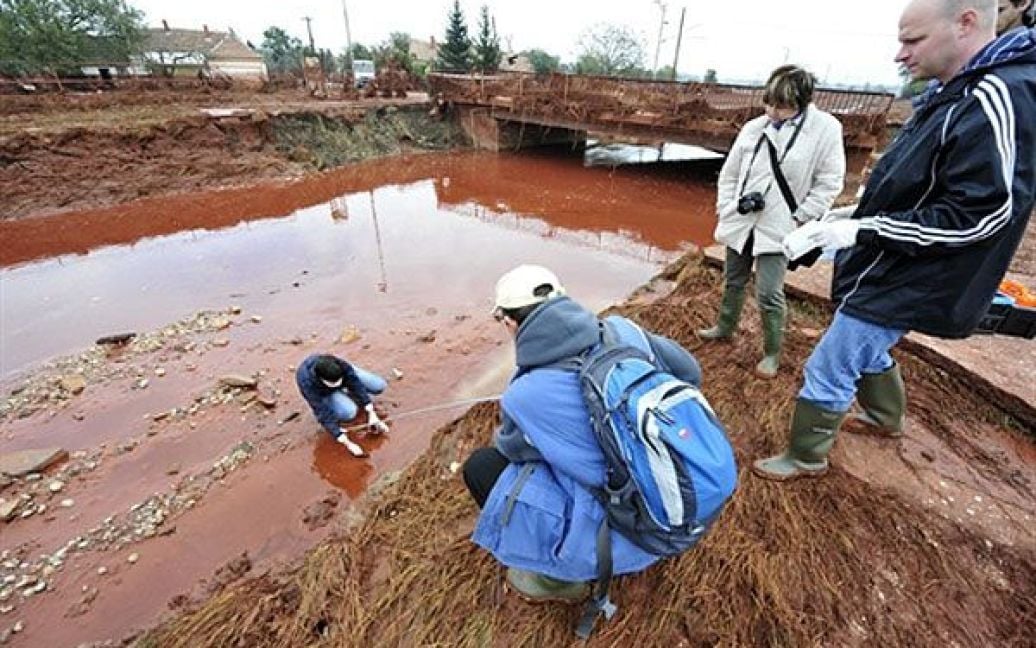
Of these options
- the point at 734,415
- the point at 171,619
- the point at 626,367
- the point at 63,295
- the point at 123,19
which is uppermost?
the point at 123,19

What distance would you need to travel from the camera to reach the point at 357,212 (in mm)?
9070

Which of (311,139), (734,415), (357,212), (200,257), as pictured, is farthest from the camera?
(311,139)

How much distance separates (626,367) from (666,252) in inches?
257

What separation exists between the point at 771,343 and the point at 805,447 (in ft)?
3.07

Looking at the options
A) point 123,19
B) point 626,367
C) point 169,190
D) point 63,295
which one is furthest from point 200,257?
point 123,19

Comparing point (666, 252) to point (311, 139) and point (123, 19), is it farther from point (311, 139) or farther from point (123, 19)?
point (123, 19)

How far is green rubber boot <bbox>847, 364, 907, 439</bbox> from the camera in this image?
216 cm

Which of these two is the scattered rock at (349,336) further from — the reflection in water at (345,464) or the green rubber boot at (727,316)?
the green rubber boot at (727,316)

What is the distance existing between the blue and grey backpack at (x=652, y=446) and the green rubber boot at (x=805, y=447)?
984 millimetres

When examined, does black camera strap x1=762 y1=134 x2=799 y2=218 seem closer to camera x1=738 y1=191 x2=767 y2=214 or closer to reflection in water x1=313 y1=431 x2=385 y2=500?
camera x1=738 y1=191 x2=767 y2=214

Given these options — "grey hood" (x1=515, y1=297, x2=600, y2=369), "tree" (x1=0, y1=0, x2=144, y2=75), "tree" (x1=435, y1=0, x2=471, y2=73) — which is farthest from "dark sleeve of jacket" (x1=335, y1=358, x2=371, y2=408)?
"tree" (x1=435, y1=0, x2=471, y2=73)

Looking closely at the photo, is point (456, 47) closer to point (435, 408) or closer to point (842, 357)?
point (435, 408)

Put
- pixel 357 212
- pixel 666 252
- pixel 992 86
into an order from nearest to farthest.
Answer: pixel 992 86 → pixel 666 252 → pixel 357 212

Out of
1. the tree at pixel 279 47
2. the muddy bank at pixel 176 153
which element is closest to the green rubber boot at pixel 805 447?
the muddy bank at pixel 176 153
